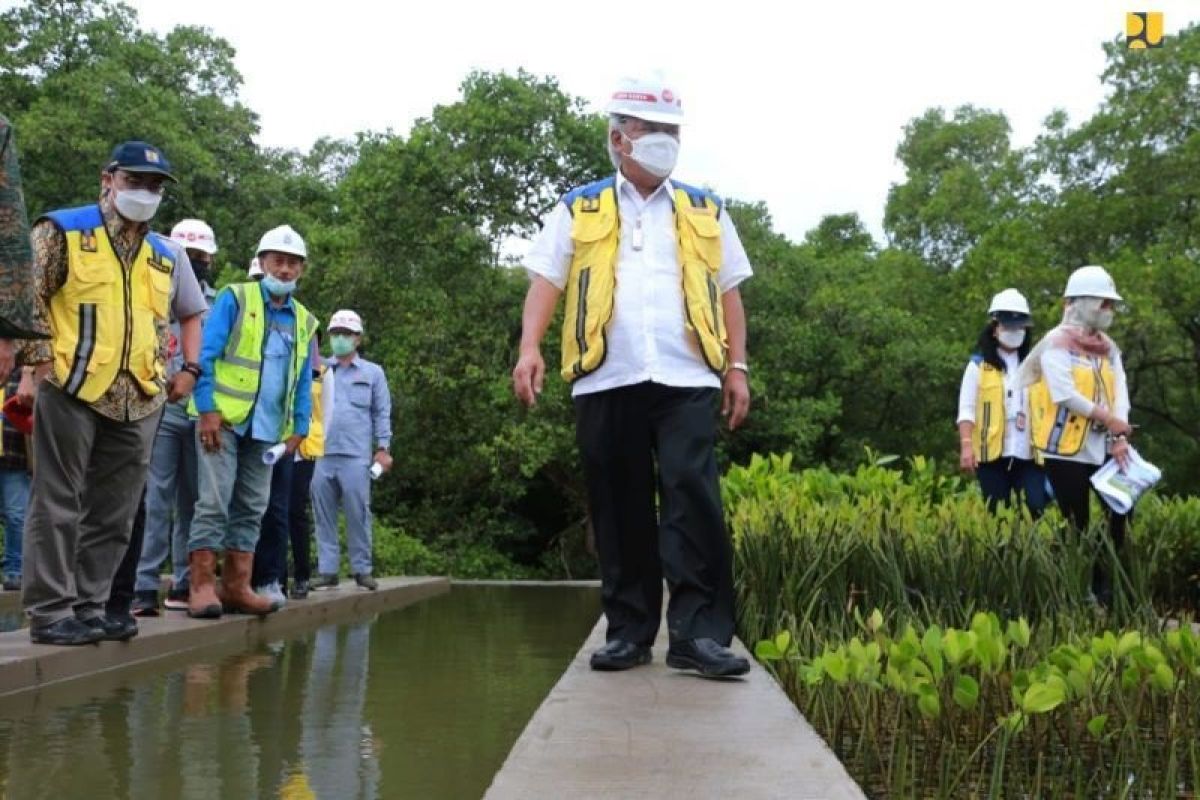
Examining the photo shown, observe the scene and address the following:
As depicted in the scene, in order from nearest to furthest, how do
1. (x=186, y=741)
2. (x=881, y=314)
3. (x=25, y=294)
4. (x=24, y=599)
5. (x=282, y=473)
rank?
(x=25, y=294) < (x=186, y=741) < (x=24, y=599) < (x=282, y=473) < (x=881, y=314)

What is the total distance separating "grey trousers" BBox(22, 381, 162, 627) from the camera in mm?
5992

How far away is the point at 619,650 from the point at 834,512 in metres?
2.07

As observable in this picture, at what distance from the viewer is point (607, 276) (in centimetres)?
517

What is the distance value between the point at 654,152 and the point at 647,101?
0.16 metres

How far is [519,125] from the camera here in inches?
1098

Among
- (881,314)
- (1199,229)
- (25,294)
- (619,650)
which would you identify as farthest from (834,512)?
(1199,229)

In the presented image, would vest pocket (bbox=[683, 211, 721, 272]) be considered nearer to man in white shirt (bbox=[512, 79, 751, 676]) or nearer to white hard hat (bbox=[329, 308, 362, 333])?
man in white shirt (bbox=[512, 79, 751, 676])

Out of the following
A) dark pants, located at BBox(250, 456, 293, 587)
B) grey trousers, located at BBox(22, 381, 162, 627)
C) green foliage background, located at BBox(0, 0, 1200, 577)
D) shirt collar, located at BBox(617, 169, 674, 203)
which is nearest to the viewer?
shirt collar, located at BBox(617, 169, 674, 203)

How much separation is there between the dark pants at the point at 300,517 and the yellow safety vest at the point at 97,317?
4154mm

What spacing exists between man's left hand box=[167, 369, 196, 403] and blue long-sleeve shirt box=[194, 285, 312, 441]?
65 cm

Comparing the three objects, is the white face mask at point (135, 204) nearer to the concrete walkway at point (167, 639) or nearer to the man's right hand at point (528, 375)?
the concrete walkway at point (167, 639)

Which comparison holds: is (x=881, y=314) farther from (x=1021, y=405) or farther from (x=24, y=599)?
(x=24, y=599)

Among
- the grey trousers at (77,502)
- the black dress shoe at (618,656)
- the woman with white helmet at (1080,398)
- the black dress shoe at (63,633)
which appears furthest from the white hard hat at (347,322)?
the black dress shoe at (618,656)

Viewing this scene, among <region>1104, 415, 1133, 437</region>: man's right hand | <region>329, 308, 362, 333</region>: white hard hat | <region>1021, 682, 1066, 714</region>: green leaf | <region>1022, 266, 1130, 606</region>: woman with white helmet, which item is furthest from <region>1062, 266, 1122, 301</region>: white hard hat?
<region>1021, 682, 1066, 714</region>: green leaf
